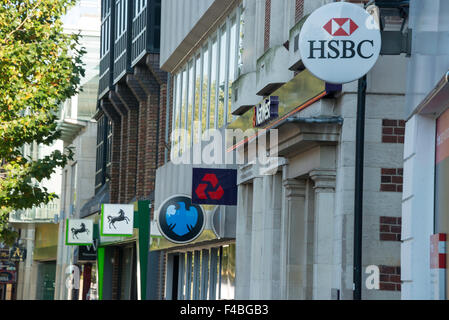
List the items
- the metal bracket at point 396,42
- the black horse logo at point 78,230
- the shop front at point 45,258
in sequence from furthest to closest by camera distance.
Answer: the shop front at point 45,258 < the black horse logo at point 78,230 < the metal bracket at point 396,42

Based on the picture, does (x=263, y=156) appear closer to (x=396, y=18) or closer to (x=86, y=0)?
(x=396, y=18)

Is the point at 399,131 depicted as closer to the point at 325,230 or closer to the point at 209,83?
the point at 325,230

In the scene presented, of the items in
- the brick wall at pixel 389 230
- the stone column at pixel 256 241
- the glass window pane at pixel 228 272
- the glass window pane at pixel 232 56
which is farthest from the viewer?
the glass window pane at pixel 232 56

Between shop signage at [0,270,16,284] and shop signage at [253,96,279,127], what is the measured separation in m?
67.6

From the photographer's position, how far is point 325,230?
560 inches

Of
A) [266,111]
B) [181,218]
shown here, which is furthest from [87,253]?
[266,111]

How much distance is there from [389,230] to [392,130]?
4.11 feet

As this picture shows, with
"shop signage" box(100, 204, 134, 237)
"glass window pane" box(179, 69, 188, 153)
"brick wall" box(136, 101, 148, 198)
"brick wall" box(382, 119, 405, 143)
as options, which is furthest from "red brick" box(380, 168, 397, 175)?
"brick wall" box(136, 101, 148, 198)

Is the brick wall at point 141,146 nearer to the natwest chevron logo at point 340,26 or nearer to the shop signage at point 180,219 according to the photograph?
the shop signage at point 180,219

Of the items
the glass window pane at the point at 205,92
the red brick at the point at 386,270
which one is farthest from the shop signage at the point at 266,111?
the glass window pane at the point at 205,92

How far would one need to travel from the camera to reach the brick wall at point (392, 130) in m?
13.6

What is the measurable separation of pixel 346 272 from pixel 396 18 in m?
3.11

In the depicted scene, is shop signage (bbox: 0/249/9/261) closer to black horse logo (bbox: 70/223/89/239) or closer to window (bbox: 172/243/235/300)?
black horse logo (bbox: 70/223/89/239)
